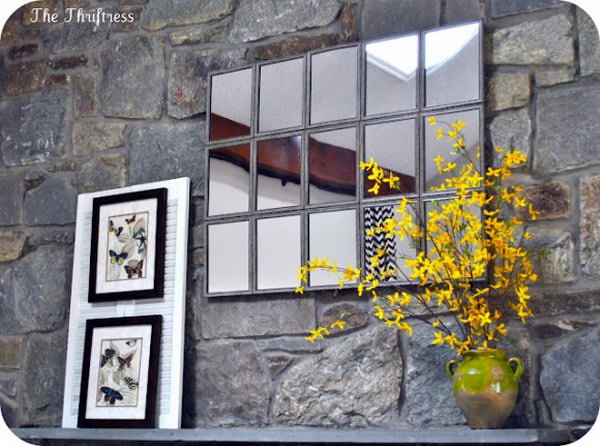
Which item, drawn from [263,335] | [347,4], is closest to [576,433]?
[263,335]

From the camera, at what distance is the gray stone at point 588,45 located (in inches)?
104

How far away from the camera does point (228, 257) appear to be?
10.0 ft

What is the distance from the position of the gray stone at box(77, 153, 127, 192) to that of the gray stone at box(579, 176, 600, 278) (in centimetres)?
152

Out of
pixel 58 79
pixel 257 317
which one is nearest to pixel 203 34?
pixel 58 79

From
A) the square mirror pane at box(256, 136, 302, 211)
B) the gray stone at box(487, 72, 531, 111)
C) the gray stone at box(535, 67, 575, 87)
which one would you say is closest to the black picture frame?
the square mirror pane at box(256, 136, 302, 211)

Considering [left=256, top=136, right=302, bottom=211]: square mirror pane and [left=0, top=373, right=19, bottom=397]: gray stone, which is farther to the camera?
[left=0, top=373, right=19, bottom=397]: gray stone

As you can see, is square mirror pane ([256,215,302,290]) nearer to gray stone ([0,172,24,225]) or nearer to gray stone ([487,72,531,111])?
gray stone ([487,72,531,111])

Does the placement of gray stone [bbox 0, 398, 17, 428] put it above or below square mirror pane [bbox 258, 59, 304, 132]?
below

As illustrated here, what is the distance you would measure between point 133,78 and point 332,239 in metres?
Answer: 1.00

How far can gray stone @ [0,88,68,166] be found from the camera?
3523 millimetres

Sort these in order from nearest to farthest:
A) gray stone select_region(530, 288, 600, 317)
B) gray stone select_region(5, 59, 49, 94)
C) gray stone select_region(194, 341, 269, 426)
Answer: gray stone select_region(530, 288, 600, 317) < gray stone select_region(194, 341, 269, 426) < gray stone select_region(5, 59, 49, 94)

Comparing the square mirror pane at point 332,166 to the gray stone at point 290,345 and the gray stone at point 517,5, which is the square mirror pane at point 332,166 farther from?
the gray stone at point 517,5

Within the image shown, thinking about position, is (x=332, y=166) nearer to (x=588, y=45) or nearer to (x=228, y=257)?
(x=228, y=257)

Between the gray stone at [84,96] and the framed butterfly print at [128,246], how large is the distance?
0.34m
